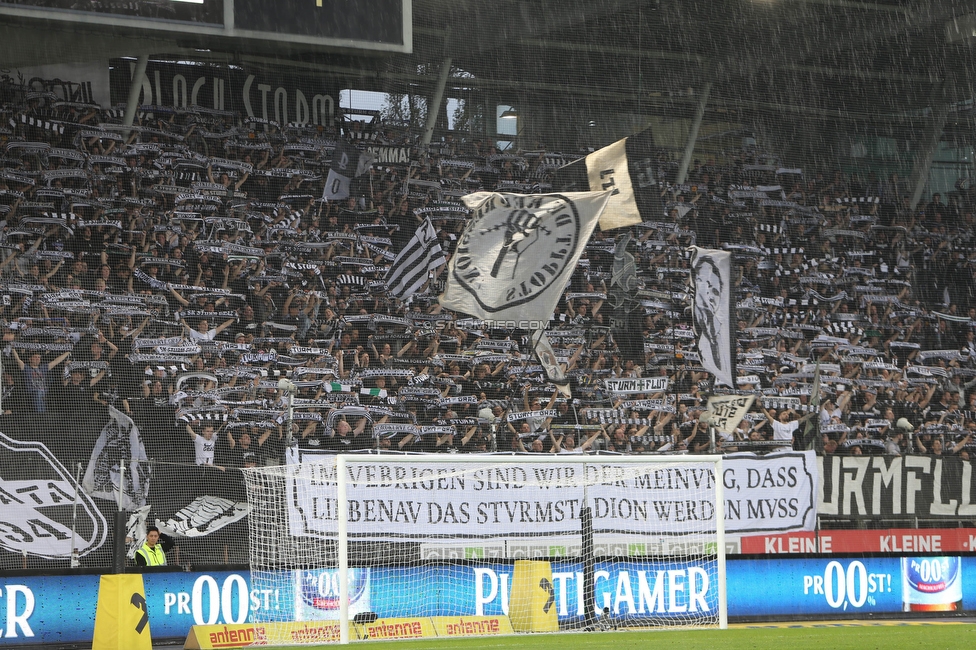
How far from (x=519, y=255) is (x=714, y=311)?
3.29 meters

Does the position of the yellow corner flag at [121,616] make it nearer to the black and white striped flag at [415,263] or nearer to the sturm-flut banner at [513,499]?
the sturm-flut banner at [513,499]

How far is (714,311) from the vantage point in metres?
16.6

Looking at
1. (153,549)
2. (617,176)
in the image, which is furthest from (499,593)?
(617,176)

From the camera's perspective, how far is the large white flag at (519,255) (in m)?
14.8

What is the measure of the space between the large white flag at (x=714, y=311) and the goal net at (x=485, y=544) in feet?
8.96

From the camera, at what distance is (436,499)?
13070mm

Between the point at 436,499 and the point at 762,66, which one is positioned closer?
the point at 436,499

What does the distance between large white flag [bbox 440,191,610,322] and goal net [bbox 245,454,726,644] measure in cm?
235

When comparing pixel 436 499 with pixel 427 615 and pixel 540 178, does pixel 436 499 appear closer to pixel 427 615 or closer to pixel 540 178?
pixel 427 615

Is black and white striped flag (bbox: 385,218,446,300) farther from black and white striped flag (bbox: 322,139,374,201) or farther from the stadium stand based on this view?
black and white striped flag (bbox: 322,139,374,201)

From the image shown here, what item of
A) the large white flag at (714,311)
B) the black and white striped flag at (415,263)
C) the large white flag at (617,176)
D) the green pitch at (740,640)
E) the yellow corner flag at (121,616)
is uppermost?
the large white flag at (617,176)

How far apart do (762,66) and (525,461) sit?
11266 millimetres

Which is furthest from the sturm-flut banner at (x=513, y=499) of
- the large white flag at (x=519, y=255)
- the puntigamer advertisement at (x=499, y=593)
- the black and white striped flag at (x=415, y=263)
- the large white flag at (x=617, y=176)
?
the black and white striped flag at (x=415, y=263)

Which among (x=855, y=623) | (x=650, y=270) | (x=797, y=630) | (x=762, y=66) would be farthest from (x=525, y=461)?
(x=762, y=66)
